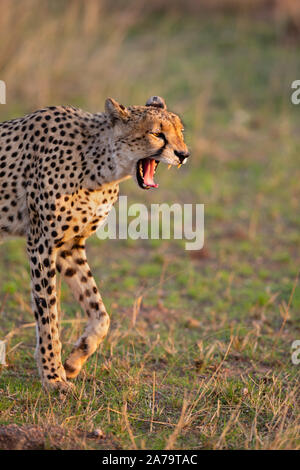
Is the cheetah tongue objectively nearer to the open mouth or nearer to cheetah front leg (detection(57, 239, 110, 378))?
the open mouth

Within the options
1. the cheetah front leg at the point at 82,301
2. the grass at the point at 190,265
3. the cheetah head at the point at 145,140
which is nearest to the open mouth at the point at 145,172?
the cheetah head at the point at 145,140

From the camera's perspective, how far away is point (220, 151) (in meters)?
8.20

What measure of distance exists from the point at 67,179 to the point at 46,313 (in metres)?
0.68

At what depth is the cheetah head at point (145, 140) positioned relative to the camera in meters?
3.59

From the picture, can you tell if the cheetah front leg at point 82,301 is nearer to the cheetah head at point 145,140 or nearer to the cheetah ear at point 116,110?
the cheetah head at point 145,140

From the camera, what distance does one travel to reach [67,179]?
3.76 metres

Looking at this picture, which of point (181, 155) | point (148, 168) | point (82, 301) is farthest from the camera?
point (82, 301)

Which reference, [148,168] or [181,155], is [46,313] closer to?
[148,168]

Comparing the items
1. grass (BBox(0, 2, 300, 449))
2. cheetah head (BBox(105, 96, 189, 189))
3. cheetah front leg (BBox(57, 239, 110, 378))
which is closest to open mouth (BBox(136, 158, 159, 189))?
cheetah head (BBox(105, 96, 189, 189))

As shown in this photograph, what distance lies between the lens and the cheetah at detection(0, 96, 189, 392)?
12.0 ft

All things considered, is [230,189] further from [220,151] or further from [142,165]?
[142,165]

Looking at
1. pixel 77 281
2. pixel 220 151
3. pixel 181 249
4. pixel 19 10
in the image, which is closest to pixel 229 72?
pixel 220 151

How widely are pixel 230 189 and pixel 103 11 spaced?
4.36 m

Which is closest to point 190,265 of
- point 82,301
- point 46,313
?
point 82,301
